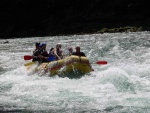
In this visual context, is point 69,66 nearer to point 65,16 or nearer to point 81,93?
point 81,93


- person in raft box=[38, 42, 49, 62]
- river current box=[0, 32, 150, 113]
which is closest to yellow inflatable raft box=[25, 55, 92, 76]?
river current box=[0, 32, 150, 113]

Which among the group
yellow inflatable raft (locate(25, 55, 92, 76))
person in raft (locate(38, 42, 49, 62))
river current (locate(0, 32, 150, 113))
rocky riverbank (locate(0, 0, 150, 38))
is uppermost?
rocky riverbank (locate(0, 0, 150, 38))

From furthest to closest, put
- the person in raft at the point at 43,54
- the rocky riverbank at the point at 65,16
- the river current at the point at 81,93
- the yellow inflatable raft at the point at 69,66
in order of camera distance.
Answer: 1. the rocky riverbank at the point at 65,16
2. the person in raft at the point at 43,54
3. the yellow inflatable raft at the point at 69,66
4. the river current at the point at 81,93

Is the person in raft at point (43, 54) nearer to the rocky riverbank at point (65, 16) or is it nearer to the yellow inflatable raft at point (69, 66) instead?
the yellow inflatable raft at point (69, 66)

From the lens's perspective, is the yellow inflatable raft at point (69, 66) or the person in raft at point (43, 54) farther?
the person in raft at point (43, 54)

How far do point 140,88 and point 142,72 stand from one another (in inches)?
112

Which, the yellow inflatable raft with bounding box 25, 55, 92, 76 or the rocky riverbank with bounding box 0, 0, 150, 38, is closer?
the yellow inflatable raft with bounding box 25, 55, 92, 76

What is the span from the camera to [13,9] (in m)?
85.8

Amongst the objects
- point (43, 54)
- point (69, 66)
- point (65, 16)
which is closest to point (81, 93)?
point (69, 66)

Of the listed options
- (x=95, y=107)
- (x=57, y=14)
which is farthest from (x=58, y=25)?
(x=95, y=107)

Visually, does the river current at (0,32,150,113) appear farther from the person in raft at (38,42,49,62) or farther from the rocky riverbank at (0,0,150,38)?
the rocky riverbank at (0,0,150,38)

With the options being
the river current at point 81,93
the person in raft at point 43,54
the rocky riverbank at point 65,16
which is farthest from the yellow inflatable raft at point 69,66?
the rocky riverbank at point 65,16

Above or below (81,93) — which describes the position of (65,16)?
above

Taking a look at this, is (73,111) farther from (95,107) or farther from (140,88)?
(140,88)
